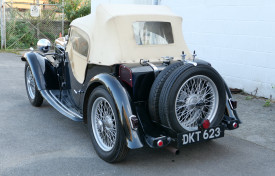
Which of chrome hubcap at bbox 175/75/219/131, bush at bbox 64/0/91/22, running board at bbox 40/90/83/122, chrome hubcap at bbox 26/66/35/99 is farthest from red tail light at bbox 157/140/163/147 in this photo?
bush at bbox 64/0/91/22

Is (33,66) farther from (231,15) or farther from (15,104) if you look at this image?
(231,15)

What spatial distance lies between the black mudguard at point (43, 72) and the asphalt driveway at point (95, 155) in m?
0.51

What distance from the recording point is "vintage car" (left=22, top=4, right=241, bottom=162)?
354 centimetres

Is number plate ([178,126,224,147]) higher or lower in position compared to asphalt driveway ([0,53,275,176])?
higher

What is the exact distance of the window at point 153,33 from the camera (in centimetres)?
441

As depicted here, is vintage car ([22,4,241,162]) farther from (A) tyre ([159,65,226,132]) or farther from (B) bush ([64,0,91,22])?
(B) bush ([64,0,91,22])

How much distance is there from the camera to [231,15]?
7.31 metres

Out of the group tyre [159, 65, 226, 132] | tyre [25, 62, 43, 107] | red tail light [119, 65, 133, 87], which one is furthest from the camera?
tyre [25, 62, 43, 107]

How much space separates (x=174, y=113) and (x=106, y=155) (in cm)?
96

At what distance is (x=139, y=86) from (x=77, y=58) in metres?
1.46

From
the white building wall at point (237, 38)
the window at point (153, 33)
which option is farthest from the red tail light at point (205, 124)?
the white building wall at point (237, 38)

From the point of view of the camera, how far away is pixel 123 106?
3570 millimetres

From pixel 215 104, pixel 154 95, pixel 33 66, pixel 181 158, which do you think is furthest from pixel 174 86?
pixel 33 66

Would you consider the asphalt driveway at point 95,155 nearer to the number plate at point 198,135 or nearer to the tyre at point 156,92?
the number plate at point 198,135
